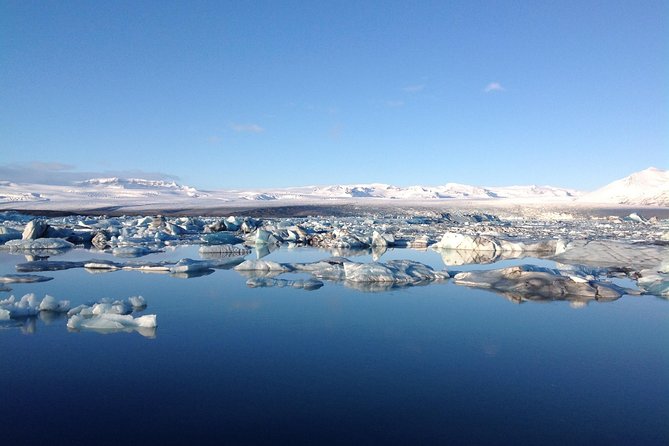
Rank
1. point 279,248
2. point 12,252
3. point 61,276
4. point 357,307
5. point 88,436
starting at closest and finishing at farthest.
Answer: point 88,436, point 357,307, point 61,276, point 12,252, point 279,248

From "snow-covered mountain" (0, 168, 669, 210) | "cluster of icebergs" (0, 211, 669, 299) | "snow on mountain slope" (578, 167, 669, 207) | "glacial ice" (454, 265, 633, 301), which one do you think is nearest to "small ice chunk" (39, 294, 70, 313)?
"cluster of icebergs" (0, 211, 669, 299)

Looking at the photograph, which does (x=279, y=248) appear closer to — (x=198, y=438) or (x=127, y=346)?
(x=127, y=346)

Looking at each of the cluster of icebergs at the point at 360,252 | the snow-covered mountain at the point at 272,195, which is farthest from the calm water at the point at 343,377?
the snow-covered mountain at the point at 272,195

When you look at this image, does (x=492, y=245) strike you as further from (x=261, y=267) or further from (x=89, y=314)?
(x=89, y=314)

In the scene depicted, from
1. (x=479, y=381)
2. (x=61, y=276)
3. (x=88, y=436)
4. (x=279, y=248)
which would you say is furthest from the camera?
(x=279, y=248)

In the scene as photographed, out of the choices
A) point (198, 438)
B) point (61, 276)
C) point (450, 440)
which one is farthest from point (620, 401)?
point (61, 276)

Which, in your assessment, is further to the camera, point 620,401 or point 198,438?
point 620,401

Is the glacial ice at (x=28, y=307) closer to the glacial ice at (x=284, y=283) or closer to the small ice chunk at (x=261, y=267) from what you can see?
Answer: the glacial ice at (x=284, y=283)
